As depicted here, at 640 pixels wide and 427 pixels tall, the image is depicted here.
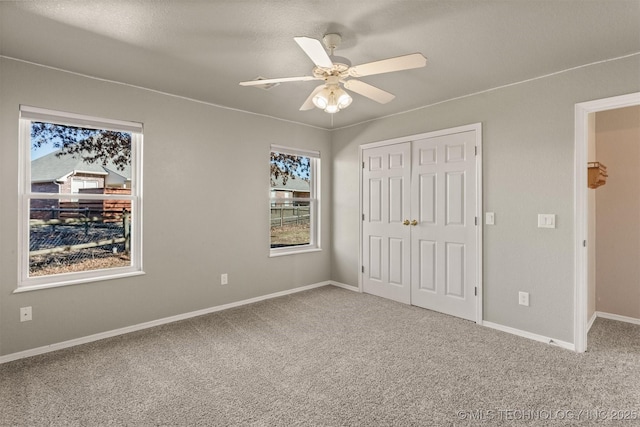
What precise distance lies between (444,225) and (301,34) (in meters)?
2.54

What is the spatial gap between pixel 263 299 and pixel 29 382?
92.4 inches

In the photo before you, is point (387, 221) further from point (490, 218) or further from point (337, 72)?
point (337, 72)

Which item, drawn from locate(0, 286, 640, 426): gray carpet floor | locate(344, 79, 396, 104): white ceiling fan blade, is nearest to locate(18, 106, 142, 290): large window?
locate(0, 286, 640, 426): gray carpet floor

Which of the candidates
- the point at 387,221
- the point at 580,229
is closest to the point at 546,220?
the point at 580,229

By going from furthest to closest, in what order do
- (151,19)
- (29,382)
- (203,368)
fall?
(203,368) → (29,382) → (151,19)

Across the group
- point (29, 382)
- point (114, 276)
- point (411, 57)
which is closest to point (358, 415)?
point (411, 57)

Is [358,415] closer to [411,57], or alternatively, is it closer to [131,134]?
[411,57]

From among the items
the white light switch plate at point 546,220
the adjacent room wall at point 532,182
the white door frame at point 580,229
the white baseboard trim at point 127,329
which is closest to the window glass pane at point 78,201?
the white baseboard trim at point 127,329

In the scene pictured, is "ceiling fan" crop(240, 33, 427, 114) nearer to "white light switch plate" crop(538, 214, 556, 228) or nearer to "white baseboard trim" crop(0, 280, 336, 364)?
"white light switch plate" crop(538, 214, 556, 228)

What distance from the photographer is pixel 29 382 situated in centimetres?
231

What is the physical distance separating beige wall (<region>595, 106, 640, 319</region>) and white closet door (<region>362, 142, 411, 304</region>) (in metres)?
2.06

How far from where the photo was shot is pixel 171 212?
3.49m

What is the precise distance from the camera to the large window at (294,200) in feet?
14.8

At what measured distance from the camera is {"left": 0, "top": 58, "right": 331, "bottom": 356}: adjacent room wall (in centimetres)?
264
